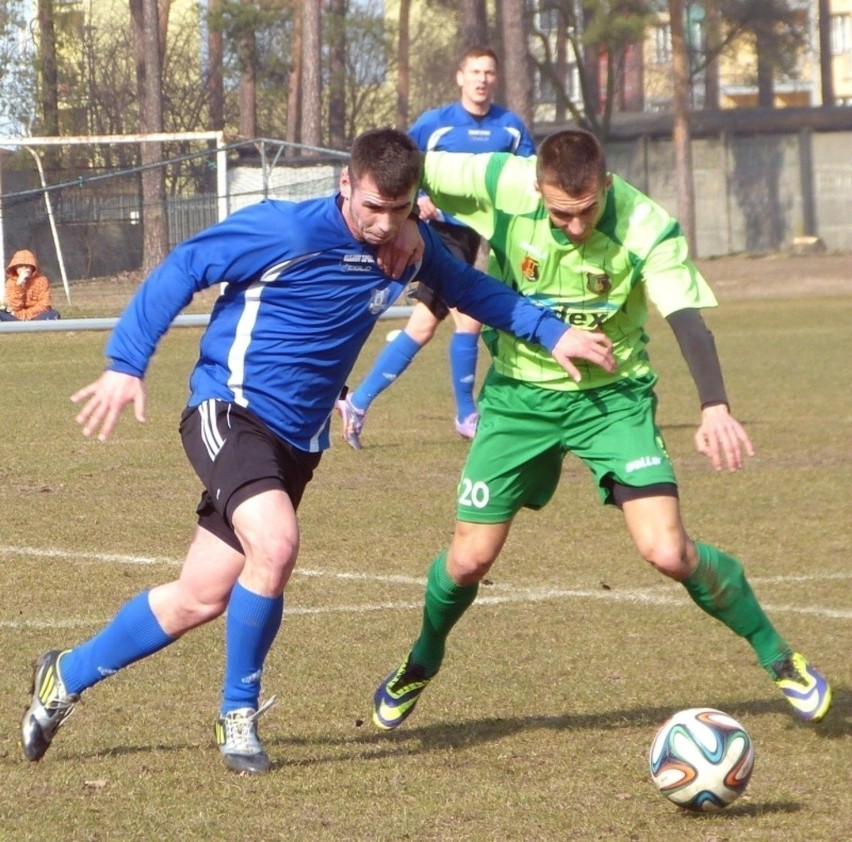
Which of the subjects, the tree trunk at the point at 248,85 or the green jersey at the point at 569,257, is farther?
the tree trunk at the point at 248,85

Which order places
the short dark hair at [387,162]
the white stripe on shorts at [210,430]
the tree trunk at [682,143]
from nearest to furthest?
1. the short dark hair at [387,162]
2. the white stripe on shorts at [210,430]
3. the tree trunk at [682,143]

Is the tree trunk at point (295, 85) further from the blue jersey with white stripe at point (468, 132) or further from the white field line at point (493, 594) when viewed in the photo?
the white field line at point (493, 594)

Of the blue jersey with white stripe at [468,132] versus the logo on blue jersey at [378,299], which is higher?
the blue jersey with white stripe at [468,132]

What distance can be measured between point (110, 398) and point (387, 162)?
95cm

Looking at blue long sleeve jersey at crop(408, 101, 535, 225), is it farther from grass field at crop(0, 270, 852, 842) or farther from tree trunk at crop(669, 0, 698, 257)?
tree trunk at crop(669, 0, 698, 257)

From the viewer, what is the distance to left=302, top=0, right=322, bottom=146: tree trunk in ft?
112

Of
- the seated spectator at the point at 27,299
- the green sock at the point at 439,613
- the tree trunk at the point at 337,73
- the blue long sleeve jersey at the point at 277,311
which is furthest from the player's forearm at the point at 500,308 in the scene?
the tree trunk at the point at 337,73

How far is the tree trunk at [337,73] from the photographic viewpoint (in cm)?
4406

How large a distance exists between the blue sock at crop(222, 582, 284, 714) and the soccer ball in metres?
1.06

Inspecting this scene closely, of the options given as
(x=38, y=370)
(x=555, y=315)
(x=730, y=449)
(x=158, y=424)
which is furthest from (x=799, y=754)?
(x=38, y=370)

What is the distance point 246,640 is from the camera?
429 centimetres

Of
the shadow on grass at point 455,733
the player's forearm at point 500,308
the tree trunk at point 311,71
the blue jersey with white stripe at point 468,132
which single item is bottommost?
the shadow on grass at point 455,733

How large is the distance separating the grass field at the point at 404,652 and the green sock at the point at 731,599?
0.25 metres

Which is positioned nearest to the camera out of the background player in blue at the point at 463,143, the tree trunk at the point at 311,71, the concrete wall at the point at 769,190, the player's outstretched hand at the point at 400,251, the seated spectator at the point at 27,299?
the player's outstretched hand at the point at 400,251
